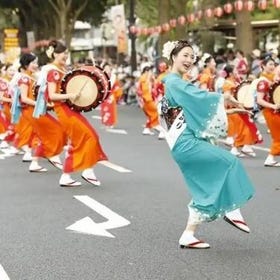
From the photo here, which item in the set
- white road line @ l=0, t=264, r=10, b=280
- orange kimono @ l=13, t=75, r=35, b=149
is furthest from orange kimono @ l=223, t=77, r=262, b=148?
white road line @ l=0, t=264, r=10, b=280

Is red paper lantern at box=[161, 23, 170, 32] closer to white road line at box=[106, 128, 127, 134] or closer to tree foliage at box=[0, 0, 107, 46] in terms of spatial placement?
white road line at box=[106, 128, 127, 134]

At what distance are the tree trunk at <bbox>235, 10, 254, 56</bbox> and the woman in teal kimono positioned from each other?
19.4 metres

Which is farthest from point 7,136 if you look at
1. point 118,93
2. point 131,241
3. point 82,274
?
point 82,274

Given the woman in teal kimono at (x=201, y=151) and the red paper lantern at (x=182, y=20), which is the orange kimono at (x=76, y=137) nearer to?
the woman in teal kimono at (x=201, y=151)

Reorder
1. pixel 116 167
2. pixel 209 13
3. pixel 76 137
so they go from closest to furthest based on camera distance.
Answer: pixel 76 137 → pixel 116 167 → pixel 209 13

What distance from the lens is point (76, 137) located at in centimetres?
996

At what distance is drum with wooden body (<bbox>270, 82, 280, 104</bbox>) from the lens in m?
11.9

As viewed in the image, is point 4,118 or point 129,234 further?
point 4,118

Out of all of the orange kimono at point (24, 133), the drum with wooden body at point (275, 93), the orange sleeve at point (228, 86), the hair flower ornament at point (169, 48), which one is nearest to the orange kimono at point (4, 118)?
the orange kimono at point (24, 133)

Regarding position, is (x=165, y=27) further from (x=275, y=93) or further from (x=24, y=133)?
(x=275, y=93)

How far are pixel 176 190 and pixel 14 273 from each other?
425 centimetres

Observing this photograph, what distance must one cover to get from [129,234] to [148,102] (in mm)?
12036

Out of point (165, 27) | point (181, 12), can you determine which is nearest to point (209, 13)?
point (165, 27)

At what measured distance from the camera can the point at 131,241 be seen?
6.94 metres
